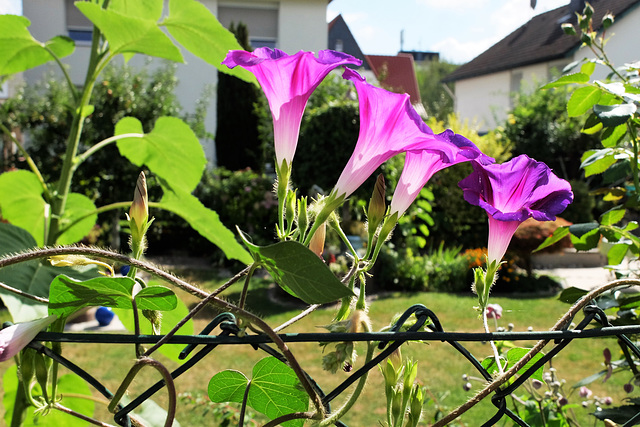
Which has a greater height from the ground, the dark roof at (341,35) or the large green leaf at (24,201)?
the dark roof at (341,35)

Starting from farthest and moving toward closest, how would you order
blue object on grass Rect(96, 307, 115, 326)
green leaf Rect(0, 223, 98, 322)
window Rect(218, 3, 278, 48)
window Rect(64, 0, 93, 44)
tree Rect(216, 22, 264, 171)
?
window Rect(218, 3, 278, 48) < window Rect(64, 0, 93, 44) < tree Rect(216, 22, 264, 171) < blue object on grass Rect(96, 307, 115, 326) < green leaf Rect(0, 223, 98, 322)

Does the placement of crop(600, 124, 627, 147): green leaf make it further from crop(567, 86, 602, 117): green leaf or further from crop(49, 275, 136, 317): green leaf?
crop(49, 275, 136, 317): green leaf

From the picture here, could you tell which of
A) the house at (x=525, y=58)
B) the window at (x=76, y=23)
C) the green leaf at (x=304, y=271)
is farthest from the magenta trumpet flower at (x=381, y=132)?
the house at (x=525, y=58)

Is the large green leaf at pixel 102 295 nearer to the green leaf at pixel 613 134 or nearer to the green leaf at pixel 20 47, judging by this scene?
the green leaf at pixel 20 47

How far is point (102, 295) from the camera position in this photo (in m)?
0.47

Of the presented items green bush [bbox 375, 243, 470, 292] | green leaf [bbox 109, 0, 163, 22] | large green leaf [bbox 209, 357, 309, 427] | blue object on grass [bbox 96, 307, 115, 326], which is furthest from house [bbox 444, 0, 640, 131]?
large green leaf [bbox 209, 357, 309, 427]

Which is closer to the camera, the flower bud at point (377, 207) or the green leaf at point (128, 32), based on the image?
the flower bud at point (377, 207)

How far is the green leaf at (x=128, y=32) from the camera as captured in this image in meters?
0.78

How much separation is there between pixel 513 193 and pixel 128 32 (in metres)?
0.59

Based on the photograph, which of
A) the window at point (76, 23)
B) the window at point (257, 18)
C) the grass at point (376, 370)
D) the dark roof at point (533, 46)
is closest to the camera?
the grass at point (376, 370)

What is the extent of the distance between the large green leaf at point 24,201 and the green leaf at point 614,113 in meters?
0.96

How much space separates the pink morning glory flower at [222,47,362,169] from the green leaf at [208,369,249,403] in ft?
0.66

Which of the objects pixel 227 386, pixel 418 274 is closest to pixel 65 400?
pixel 227 386

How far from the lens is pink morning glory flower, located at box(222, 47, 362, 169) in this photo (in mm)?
467
